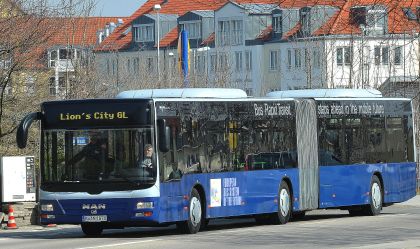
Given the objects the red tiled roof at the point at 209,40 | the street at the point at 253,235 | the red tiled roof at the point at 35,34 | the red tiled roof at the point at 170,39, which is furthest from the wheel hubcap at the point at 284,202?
the red tiled roof at the point at 170,39

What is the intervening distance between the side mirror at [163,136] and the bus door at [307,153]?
226 inches

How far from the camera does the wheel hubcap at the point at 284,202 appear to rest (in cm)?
3058

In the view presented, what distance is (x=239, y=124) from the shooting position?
2939 cm

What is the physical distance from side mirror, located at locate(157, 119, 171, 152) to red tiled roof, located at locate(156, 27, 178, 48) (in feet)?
295

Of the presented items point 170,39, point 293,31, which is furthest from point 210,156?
point 170,39

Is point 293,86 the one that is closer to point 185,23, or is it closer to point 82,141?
point 185,23

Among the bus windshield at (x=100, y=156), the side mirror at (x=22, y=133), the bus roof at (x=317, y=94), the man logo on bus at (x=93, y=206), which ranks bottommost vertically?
the man logo on bus at (x=93, y=206)

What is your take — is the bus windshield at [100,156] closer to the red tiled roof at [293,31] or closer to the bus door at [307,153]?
the bus door at [307,153]

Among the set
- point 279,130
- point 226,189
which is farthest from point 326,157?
point 226,189

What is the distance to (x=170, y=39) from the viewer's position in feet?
392

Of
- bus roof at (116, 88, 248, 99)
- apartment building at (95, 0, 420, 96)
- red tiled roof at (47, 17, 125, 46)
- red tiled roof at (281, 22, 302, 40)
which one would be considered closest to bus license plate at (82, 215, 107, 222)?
bus roof at (116, 88, 248, 99)

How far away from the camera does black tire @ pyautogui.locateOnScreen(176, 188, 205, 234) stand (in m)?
27.2

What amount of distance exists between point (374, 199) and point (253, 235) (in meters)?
7.93

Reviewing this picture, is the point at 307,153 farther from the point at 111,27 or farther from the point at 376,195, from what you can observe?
the point at 111,27
